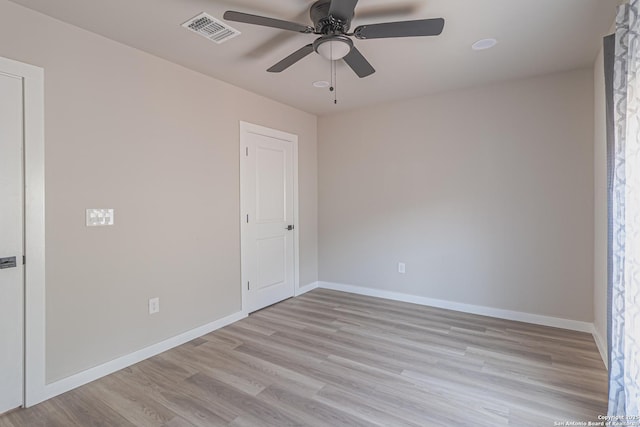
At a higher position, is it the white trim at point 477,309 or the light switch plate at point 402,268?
the light switch plate at point 402,268

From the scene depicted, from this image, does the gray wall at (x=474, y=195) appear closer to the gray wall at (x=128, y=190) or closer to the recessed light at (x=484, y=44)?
the recessed light at (x=484, y=44)

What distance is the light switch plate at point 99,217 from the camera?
241cm

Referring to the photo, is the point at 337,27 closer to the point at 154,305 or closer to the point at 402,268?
the point at 154,305

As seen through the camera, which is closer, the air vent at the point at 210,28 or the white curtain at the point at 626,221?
the white curtain at the point at 626,221

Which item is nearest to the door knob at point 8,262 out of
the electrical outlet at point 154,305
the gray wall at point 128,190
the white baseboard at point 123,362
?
the gray wall at point 128,190

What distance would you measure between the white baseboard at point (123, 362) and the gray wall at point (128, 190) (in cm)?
5

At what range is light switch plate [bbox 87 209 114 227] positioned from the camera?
7.92 ft

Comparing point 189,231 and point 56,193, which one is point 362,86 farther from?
point 56,193

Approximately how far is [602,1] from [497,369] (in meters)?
2.64

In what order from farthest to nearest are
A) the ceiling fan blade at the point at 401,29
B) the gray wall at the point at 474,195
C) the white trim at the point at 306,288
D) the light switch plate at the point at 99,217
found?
the white trim at the point at 306,288, the gray wall at the point at 474,195, the light switch plate at the point at 99,217, the ceiling fan blade at the point at 401,29

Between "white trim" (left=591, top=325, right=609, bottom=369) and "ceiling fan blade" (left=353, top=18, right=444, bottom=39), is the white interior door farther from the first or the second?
"white trim" (left=591, top=325, right=609, bottom=369)

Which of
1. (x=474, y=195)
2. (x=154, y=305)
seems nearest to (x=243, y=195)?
(x=154, y=305)

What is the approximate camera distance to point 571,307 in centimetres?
324

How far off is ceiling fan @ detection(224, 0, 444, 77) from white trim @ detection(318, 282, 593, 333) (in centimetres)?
300
